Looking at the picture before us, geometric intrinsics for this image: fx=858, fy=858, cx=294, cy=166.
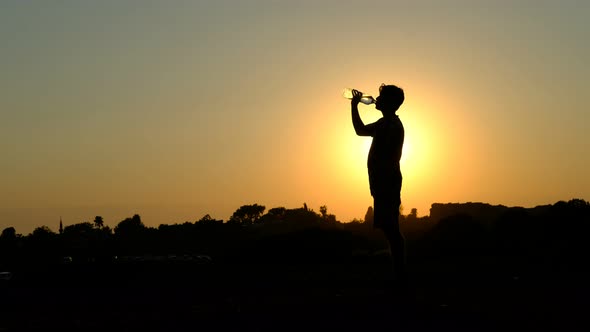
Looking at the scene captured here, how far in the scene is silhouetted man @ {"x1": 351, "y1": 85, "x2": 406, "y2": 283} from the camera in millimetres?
9992

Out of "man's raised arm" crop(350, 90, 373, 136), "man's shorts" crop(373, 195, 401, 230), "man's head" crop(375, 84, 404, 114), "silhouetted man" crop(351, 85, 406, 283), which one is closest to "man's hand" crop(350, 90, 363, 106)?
"man's raised arm" crop(350, 90, 373, 136)

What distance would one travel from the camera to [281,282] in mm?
11906

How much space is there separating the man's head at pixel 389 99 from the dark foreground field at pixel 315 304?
2.21 m

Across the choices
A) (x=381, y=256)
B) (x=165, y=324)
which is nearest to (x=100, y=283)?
(x=165, y=324)

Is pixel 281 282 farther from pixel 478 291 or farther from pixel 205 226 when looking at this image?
pixel 205 226

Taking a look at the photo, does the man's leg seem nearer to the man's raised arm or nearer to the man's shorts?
the man's shorts

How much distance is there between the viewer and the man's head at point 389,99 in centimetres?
1072

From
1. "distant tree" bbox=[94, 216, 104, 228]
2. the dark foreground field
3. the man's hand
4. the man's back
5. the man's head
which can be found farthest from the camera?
"distant tree" bbox=[94, 216, 104, 228]

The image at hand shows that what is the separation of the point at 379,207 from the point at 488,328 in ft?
14.0

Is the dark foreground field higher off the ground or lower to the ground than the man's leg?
lower

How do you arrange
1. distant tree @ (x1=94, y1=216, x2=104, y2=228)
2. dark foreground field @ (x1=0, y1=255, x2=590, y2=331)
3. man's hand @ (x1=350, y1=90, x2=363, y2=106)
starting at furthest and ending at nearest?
distant tree @ (x1=94, y1=216, x2=104, y2=228) < man's hand @ (x1=350, y1=90, x2=363, y2=106) < dark foreground field @ (x1=0, y1=255, x2=590, y2=331)

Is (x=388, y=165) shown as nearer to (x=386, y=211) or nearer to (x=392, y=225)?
(x=386, y=211)

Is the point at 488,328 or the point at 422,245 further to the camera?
the point at 422,245

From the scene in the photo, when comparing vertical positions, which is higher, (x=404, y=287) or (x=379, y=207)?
(x=379, y=207)
